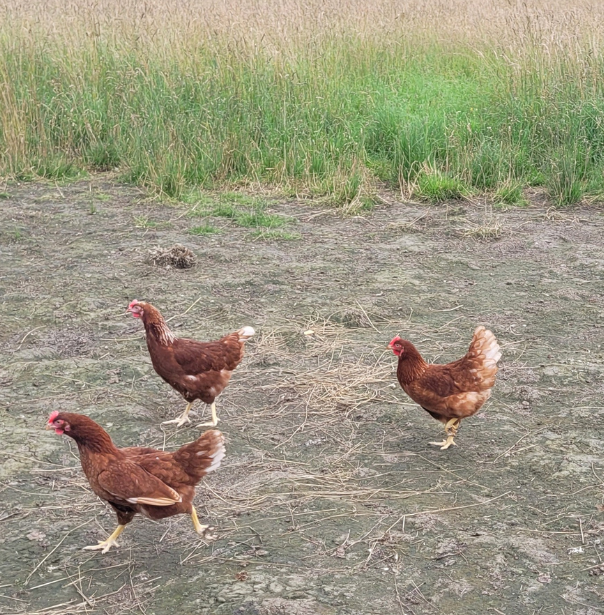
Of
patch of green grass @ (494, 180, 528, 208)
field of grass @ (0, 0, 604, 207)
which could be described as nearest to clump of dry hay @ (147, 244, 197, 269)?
field of grass @ (0, 0, 604, 207)

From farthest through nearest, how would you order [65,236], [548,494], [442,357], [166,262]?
[65,236] < [166,262] < [442,357] < [548,494]

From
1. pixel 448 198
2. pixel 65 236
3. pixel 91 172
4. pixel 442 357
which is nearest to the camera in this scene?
pixel 442 357

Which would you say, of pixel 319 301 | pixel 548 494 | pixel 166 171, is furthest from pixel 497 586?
pixel 166 171

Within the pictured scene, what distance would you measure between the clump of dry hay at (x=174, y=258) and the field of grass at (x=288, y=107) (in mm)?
1159

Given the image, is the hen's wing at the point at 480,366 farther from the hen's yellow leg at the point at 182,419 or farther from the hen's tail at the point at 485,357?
the hen's yellow leg at the point at 182,419

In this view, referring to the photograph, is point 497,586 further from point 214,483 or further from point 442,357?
point 442,357

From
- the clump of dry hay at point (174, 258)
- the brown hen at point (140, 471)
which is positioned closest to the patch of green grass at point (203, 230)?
the clump of dry hay at point (174, 258)

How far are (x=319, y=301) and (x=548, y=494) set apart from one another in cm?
255

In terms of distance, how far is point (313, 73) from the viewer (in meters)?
9.19

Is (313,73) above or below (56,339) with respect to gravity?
above

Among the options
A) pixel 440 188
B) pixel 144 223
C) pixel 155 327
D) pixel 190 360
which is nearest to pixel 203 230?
pixel 144 223

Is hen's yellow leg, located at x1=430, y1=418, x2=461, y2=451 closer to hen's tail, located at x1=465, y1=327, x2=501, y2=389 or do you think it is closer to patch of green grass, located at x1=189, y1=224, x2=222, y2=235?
hen's tail, located at x1=465, y1=327, x2=501, y2=389

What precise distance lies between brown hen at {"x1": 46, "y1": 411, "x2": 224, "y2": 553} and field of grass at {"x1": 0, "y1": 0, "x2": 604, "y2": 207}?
14.6ft

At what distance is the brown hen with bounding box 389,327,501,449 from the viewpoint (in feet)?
12.7
